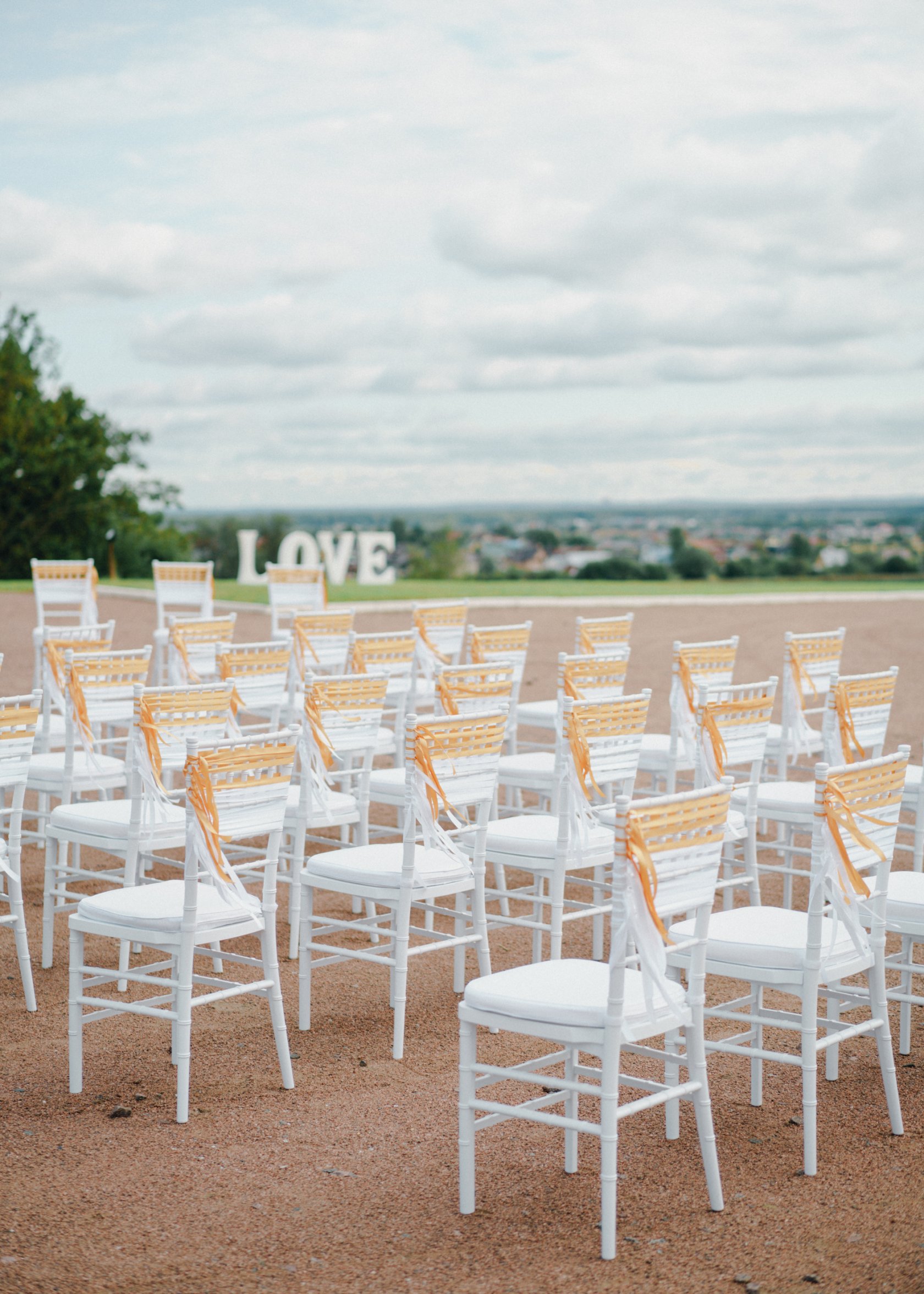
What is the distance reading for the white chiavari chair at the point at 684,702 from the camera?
21.1 ft

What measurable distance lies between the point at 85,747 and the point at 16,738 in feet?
4.63

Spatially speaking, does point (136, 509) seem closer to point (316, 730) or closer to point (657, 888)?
point (316, 730)

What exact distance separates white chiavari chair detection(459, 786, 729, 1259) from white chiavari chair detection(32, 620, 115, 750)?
3.56 meters

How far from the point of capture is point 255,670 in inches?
264

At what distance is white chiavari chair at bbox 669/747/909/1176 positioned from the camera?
3.77 metres

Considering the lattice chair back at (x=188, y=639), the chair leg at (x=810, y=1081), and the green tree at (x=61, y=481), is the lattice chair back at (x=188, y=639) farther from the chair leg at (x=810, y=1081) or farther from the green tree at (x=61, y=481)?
the green tree at (x=61, y=481)

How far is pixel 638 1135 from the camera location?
161 inches

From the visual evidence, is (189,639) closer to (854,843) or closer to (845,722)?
(845,722)

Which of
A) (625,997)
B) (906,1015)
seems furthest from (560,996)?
(906,1015)

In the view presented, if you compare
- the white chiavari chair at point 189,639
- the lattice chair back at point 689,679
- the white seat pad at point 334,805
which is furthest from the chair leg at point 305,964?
the white chiavari chair at point 189,639

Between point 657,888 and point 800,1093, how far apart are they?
149 centimetres

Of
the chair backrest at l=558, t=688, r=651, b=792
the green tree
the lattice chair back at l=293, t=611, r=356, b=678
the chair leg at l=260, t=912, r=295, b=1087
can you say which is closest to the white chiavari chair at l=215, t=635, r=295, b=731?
the lattice chair back at l=293, t=611, r=356, b=678

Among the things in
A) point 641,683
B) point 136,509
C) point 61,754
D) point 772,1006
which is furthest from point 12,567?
point 772,1006

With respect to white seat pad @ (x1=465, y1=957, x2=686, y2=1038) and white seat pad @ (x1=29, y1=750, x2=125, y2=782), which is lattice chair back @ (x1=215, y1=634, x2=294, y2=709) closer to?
white seat pad @ (x1=29, y1=750, x2=125, y2=782)
